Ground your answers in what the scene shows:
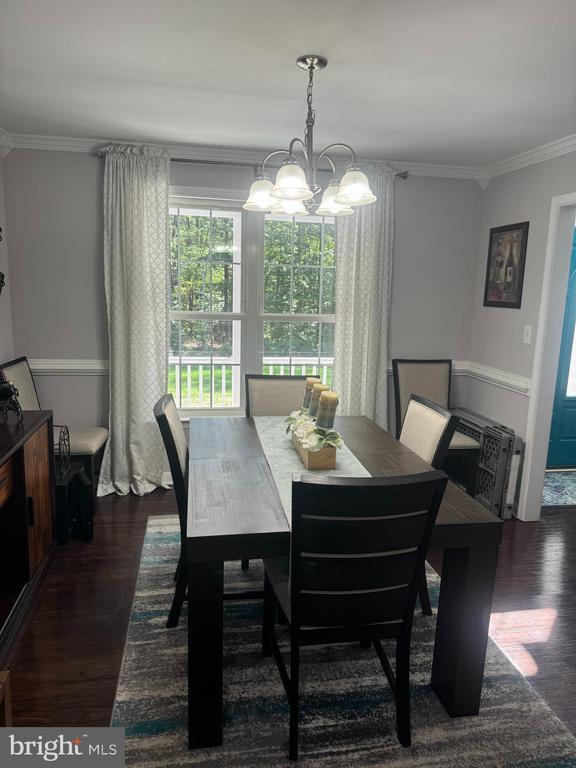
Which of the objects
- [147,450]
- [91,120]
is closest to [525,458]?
[147,450]

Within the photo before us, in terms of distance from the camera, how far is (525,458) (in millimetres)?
3701

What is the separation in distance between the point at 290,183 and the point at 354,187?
29 centimetres

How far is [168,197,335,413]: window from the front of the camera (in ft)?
13.3

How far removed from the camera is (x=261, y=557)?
5.69ft

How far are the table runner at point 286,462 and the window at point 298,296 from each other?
139cm

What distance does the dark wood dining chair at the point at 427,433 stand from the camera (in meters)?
2.49

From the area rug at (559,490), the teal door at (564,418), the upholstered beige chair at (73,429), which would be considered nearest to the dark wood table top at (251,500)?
the upholstered beige chair at (73,429)

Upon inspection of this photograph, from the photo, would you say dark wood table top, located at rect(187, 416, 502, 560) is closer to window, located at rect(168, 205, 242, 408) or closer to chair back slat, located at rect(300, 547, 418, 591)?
chair back slat, located at rect(300, 547, 418, 591)

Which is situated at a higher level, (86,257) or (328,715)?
(86,257)

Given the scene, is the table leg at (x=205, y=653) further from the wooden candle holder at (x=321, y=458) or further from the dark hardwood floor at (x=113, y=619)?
the wooden candle holder at (x=321, y=458)

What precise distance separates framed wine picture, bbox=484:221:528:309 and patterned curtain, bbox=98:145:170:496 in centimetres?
246

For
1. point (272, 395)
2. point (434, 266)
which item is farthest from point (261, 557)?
point (434, 266)

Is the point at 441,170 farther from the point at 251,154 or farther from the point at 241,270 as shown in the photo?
the point at 241,270

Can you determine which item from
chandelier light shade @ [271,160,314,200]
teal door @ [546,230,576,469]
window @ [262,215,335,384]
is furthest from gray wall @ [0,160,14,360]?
teal door @ [546,230,576,469]
